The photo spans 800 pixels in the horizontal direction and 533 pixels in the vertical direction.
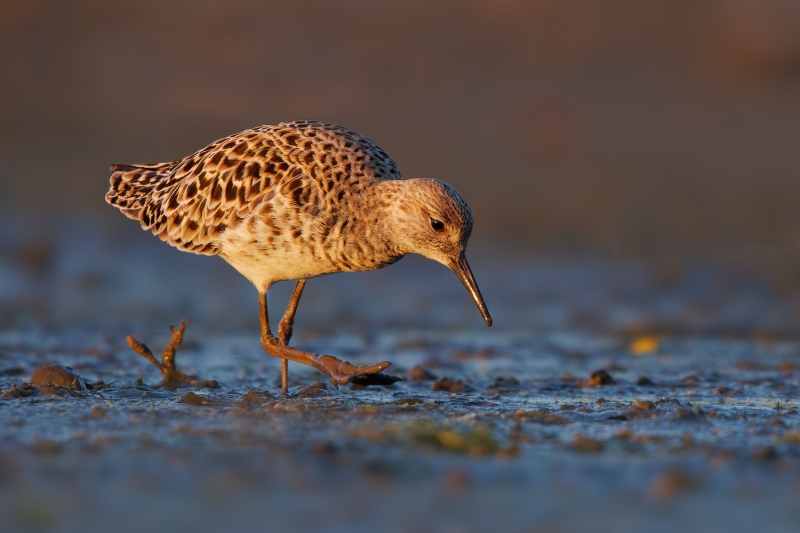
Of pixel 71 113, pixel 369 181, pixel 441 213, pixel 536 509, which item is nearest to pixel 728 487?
pixel 536 509

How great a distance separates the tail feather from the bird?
79 centimetres

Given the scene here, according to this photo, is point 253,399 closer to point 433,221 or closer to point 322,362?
point 322,362

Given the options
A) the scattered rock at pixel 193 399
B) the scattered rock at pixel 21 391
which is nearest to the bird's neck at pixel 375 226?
the scattered rock at pixel 193 399

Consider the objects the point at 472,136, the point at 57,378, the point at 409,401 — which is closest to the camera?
the point at 409,401

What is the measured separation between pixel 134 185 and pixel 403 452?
4713mm

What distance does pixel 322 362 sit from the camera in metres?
7.60

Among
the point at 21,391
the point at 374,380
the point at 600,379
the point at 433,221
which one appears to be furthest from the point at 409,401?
the point at 21,391

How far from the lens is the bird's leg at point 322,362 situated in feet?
24.2

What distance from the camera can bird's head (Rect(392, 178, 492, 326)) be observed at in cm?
731

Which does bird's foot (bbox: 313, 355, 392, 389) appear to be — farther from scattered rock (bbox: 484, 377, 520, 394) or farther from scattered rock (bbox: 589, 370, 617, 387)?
scattered rock (bbox: 589, 370, 617, 387)

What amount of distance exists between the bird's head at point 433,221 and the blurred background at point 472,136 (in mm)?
4288

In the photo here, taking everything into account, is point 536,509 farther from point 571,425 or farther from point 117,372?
point 117,372

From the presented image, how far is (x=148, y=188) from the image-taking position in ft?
29.8

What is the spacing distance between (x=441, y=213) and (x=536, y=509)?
302 cm
